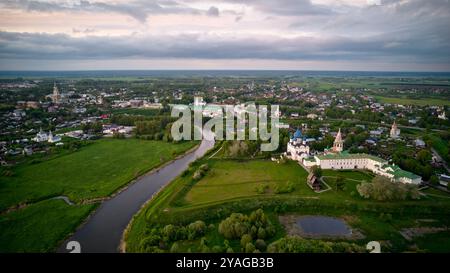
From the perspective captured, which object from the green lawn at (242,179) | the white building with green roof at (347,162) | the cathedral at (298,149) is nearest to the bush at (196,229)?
the green lawn at (242,179)

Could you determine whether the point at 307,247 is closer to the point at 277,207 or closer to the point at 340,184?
the point at 277,207

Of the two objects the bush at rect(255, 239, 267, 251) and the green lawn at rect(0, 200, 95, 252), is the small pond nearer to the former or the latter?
the bush at rect(255, 239, 267, 251)

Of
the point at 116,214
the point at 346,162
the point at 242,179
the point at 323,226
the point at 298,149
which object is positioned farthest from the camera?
the point at 298,149

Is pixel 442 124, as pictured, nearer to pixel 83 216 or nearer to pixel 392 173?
pixel 392 173

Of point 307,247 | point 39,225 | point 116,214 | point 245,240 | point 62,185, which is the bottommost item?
point 116,214

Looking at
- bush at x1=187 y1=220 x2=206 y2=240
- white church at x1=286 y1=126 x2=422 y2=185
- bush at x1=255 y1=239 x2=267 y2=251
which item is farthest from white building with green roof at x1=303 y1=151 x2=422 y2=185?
bush at x1=187 y1=220 x2=206 y2=240

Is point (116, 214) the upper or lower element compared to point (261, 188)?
lower

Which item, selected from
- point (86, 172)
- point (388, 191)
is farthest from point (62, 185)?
point (388, 191)
